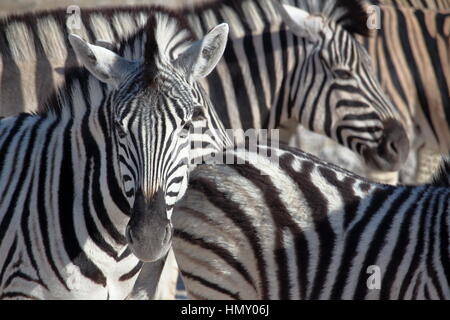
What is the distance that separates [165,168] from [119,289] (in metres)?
0.73

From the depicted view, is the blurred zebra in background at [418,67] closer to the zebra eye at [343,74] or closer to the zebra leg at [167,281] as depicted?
the zebra eye at [343,74]

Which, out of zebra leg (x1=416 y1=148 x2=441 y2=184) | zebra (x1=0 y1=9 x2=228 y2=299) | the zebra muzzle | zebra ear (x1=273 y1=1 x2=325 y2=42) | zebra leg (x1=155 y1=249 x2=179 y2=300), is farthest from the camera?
zebra leg (x1=416 y1=148 x2=441 y2=184)

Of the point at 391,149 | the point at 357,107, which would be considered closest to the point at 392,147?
the point at 391,149

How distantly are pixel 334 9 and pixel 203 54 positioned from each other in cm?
315

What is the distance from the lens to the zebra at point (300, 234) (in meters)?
3.99

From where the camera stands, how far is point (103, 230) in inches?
158

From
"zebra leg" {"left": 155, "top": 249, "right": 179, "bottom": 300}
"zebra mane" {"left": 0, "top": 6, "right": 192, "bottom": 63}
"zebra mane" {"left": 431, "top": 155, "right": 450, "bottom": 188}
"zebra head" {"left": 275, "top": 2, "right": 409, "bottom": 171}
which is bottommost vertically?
"zebra leg" {"left": 155, "top": 249, "right": 179, "bottom": 300}

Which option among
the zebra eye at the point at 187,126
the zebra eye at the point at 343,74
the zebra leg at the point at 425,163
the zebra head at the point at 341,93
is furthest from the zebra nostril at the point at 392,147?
the zebra eye at the point at 187,126

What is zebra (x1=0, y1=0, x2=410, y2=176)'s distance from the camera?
672 centimetres

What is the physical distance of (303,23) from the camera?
22.1 ft

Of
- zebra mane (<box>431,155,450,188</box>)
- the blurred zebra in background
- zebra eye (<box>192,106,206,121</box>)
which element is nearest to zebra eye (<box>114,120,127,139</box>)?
zebra eye (<box>192,106,206,121</box>)

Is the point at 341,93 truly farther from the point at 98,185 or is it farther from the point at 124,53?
the point at 98,185

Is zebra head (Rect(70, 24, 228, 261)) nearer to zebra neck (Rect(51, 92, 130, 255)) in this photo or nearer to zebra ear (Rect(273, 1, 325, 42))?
zebra neck (Rect(51, 92, 130, 255))
